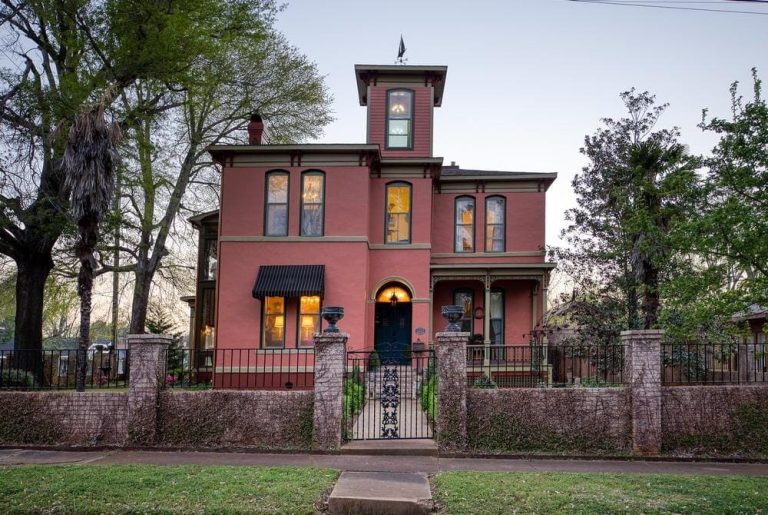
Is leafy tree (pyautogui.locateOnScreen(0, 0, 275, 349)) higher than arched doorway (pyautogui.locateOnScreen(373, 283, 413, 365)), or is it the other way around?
leafy tree (pyautogui.locateOnScreen(0, 0, 275, 349))

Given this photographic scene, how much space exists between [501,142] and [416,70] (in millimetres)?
76551

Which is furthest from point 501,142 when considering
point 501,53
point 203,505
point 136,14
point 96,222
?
point 203,505

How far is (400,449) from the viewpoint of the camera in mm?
10297

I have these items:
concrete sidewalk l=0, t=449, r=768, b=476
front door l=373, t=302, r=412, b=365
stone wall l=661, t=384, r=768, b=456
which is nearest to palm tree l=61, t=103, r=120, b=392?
concrete sidewalk l=0, t=449, r=768, b=476

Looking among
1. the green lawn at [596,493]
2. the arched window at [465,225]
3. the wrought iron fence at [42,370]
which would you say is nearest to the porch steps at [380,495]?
the green lawn at [596,493]

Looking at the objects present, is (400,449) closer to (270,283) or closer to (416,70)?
(270,283)

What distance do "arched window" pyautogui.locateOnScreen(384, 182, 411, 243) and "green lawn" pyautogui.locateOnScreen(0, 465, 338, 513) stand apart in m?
12.7

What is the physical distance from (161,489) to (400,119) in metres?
17.0

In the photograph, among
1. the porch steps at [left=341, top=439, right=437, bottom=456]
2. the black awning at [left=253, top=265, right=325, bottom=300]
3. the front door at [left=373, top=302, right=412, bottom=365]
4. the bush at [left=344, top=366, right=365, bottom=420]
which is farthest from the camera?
the front door at [left=373, top=302, right=412, bottom=365]

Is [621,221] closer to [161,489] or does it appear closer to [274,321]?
[274,321]

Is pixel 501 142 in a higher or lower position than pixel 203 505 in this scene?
higher

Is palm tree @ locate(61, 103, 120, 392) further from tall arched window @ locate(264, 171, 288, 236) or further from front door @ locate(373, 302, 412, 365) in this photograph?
front door @ locate(373, 302, 412, 365)

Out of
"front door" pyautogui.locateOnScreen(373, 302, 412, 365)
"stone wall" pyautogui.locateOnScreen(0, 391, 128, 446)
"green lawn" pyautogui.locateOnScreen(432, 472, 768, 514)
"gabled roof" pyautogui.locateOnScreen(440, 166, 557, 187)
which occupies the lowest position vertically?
"green lawn" pyautogui.locateOnScreen(432, 472, 768, 514)

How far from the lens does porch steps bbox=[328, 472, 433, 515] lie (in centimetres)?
720
